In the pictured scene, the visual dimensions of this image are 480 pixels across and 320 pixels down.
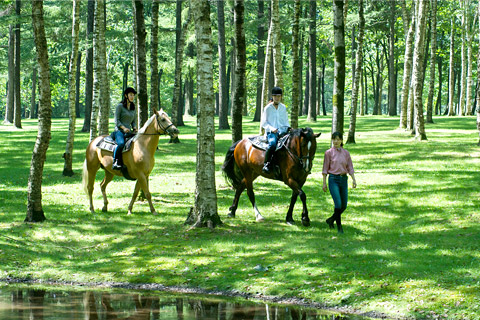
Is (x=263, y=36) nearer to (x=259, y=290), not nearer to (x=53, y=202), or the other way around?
(x=53, y=202)

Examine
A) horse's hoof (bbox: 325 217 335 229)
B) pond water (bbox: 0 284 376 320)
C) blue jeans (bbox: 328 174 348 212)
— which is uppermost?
blue jeans (bbox: 328 174 348 212)

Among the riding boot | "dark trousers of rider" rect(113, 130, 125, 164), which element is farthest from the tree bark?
"dark trousers of rider" rect(113, 130, 125, 164)

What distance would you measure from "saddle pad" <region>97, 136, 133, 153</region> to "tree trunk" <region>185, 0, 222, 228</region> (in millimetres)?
3123

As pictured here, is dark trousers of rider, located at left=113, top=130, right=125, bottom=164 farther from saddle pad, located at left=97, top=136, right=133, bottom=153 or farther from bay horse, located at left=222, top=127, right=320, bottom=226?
bay horse, located at left=222, top=127, right=320, bottom=226

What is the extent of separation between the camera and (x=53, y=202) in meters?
17.7

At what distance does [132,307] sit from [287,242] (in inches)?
168

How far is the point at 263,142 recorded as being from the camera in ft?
48.7

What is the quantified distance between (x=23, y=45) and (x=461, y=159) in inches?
1567

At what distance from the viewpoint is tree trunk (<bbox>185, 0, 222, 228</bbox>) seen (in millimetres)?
13031

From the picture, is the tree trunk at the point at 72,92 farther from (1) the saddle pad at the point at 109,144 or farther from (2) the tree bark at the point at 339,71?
(2) the tree bark at the point at 339,71

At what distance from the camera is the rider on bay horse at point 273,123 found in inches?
566

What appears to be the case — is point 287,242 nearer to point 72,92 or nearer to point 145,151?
point 145,151

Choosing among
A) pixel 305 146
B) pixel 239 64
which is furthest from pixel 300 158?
pixel 239 64

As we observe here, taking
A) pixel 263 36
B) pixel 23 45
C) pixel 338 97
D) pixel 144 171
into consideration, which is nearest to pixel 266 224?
pixel 144 171
